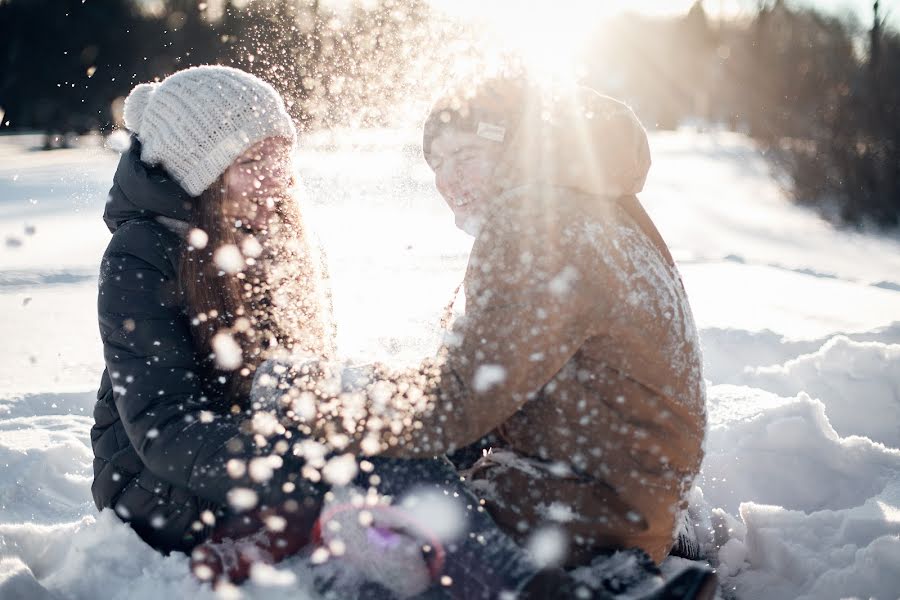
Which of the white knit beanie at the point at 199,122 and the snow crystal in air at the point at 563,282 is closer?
the snow crystal in air at the point at 563,282

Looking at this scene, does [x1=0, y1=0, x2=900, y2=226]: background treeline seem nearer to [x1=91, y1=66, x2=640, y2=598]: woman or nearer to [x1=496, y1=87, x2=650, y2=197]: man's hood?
[x1=91, y1=66, x2=640, y2=598]: woman

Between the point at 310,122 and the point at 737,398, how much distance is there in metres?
9.73

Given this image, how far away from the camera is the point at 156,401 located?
2010 millimetres

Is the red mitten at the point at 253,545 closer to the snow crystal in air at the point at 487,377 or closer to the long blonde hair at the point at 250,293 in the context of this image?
the long blonde hair at the point at 250,293

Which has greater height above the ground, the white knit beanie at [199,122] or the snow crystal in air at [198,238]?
the white knit beanie at [199,122]

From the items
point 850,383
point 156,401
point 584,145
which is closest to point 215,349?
point 156,401

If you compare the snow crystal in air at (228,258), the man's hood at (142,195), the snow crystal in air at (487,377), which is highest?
the man's hood at (142,195)

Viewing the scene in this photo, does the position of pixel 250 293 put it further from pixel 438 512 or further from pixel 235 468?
pixel 438 512

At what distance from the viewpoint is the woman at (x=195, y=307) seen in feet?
6.41

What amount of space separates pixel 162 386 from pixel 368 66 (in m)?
6.53

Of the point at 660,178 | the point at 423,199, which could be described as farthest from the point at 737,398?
the point at 660,178

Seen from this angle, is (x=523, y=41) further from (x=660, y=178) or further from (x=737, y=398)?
(x=660, y=178)

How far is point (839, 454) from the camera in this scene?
9.78 feet

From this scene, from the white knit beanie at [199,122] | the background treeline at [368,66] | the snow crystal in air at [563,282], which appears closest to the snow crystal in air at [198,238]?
the white knit beanie at [199,122]
